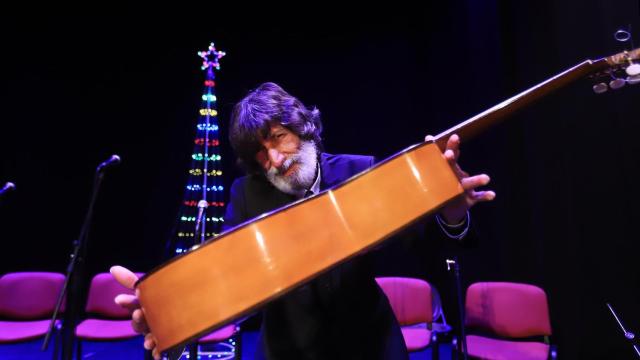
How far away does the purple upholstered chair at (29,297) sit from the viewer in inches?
173

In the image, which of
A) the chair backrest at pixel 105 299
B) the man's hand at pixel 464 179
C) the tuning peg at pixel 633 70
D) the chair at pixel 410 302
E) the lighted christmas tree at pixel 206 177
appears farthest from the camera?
the lighted christmas tree at pixel 206 177

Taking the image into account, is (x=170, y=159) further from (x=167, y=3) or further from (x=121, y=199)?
(x=167, y=3)

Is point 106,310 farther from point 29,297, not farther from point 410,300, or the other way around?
point 410,300

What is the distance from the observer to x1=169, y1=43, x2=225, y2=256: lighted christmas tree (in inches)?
246

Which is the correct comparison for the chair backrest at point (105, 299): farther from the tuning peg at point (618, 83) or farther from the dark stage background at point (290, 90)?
the tuning peg at point (618, 83)

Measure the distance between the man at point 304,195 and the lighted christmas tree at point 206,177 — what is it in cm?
460

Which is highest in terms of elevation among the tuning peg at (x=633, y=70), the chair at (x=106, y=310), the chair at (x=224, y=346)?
the tuning peg at (x=633, y=70)

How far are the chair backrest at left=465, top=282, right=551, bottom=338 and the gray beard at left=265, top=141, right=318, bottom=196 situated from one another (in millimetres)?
3177

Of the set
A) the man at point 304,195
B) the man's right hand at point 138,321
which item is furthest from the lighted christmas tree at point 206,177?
the man's right hand at point 138,321

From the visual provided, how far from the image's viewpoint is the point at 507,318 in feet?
13.0

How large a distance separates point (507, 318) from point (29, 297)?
15.9ft

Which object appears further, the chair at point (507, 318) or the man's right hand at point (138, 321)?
the chair at point (507, 318)

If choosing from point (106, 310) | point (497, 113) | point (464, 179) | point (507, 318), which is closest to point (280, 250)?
point (464, 179)

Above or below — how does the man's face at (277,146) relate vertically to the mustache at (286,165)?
above
